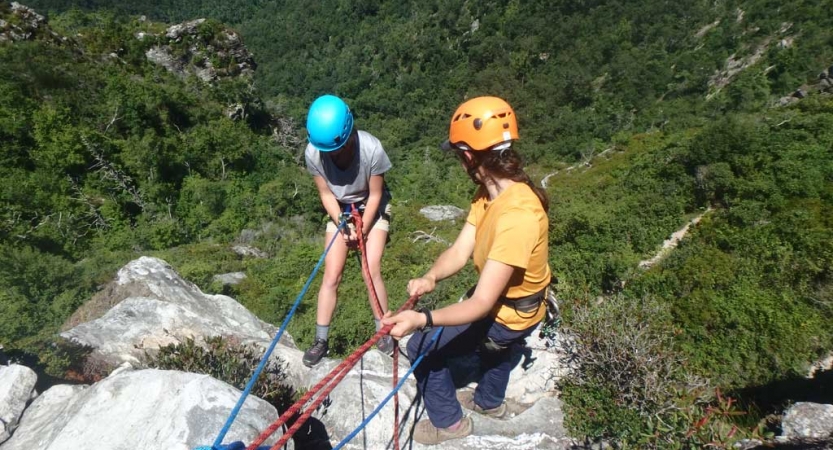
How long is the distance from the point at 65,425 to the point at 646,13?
228 ft

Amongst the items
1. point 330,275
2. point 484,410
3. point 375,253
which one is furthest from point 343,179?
point 484,410

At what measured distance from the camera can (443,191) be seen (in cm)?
2867

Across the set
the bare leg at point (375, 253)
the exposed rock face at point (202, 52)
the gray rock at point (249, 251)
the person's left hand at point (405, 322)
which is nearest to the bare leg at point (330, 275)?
the bare leg at point (375, 253)

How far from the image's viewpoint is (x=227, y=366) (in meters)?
3.88

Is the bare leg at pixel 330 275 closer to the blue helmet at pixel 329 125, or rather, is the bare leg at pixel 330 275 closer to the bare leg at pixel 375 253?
the bare leg at pixel 375 253

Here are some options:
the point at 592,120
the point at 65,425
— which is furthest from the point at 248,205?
the point at 592,120

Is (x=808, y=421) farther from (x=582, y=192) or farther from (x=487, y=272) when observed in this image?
(x=582, y=192)

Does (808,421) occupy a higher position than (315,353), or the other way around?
(315,353)

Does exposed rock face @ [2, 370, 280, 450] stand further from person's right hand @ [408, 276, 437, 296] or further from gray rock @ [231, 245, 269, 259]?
gray rock @ [231, 245, 269, 259]

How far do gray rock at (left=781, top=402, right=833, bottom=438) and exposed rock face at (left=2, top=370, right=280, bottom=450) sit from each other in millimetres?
3612

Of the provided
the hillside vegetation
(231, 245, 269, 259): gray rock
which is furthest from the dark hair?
(231, 245, 269, 259): gray rock

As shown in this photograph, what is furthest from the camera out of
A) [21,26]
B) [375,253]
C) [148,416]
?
[21,26]

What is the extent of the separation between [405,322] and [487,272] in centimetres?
50

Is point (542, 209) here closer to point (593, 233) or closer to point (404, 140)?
point (593, 233)
